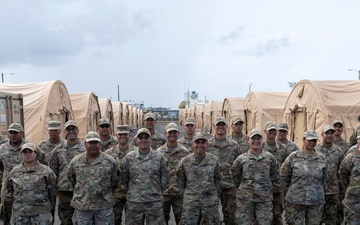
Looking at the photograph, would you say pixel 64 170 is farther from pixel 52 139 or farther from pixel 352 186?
pixel 352 186

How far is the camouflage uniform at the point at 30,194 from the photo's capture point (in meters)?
4.46

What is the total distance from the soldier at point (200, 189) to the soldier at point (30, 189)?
72.6 inches

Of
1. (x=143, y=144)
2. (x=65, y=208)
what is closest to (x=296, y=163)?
(x=143, y=144)

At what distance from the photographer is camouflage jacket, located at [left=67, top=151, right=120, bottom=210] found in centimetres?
443

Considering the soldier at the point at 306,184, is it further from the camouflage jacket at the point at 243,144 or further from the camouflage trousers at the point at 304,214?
the camouflage jacket at the point at 243,144

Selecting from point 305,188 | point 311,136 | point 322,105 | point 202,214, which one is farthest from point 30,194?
point 322,105

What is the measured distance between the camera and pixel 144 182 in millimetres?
4719

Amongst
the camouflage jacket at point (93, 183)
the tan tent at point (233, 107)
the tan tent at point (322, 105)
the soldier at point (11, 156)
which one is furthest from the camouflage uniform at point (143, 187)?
the tan tent at point (233, 107)

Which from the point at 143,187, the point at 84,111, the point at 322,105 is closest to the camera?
the point at 143,187

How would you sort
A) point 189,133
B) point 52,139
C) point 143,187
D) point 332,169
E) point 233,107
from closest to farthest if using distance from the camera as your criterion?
point 143,187 < point 332,169 < point 52,139 < point 189,133 < point 233,107

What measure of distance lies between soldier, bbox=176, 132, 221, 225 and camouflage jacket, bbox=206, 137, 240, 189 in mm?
841

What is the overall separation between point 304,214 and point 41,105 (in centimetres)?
781

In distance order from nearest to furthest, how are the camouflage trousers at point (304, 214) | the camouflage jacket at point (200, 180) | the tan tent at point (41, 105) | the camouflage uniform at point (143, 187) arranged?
the camouflage uniform at point (143, 187)
the camouflage jacket at point (200, 180)
the camouflage trousers at point (304, 214)
the tan tent at point (41, 105)

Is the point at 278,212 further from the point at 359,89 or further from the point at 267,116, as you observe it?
the point at 267,116
